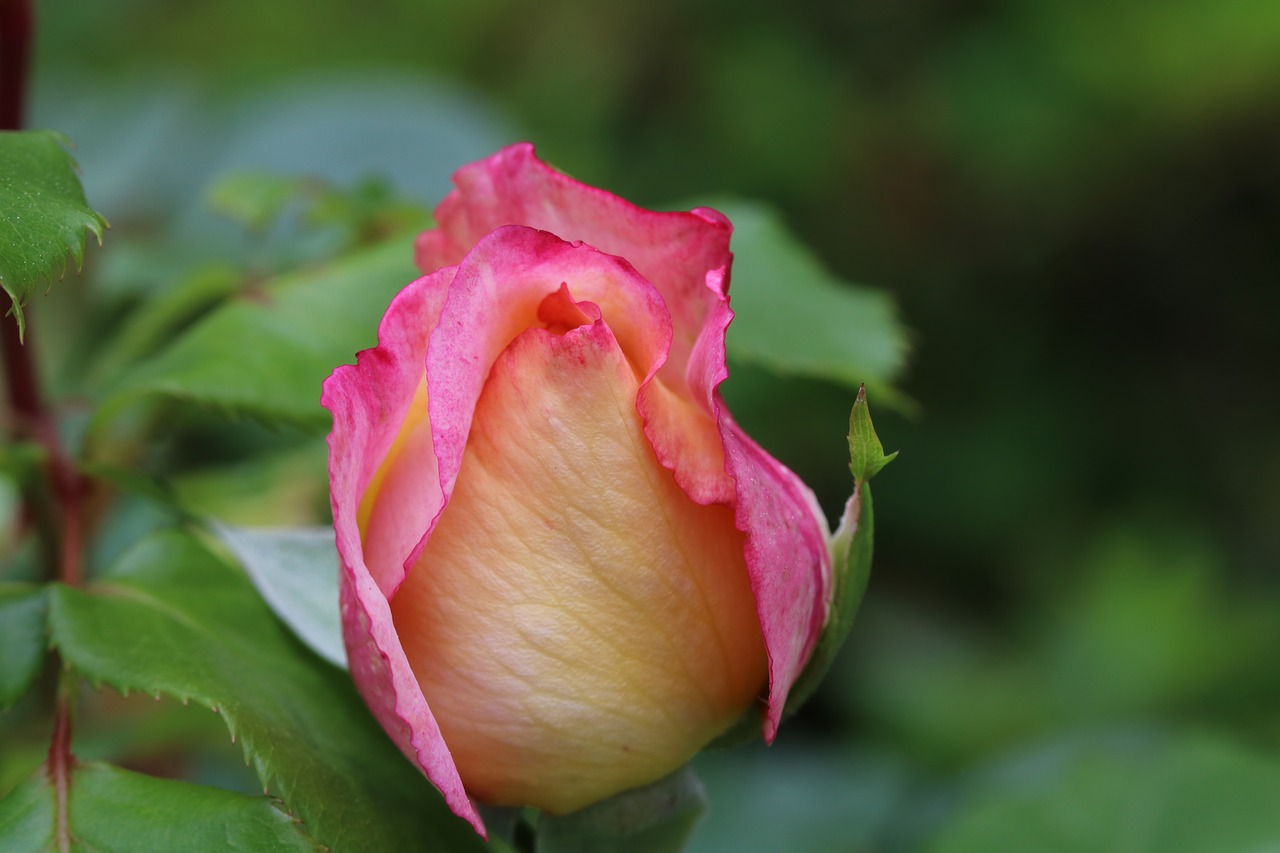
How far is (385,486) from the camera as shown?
46cm

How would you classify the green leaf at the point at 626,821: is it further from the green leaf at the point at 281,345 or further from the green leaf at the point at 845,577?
the green leaf at the point at 281,345

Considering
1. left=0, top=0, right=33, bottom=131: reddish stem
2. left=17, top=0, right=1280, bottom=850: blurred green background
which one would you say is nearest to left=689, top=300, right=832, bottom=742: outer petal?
left=0, top=0, right=33, bottom=131: reddish stem

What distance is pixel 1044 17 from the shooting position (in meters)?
1.99

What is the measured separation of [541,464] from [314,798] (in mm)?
154

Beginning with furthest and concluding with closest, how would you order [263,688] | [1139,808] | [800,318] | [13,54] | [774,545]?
1. [1139,808]
2. [800,318]
3. [13,54]
4. [263,688]
5. [774,545]

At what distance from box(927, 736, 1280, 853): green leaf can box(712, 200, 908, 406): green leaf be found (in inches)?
16.6

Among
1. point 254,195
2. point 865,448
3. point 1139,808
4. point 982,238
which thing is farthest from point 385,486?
point 982,238

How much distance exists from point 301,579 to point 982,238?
1724 millimetres

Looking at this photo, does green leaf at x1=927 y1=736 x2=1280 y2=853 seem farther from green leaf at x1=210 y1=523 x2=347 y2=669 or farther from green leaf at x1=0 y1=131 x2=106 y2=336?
green leaf at x1=0 y1=131 x2=106 y2=336

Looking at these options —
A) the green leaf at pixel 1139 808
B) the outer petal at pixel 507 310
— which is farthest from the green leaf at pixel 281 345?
the green leaf at pixel 1139 808

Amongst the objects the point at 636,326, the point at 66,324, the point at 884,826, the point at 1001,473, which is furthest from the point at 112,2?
the point at 636,326

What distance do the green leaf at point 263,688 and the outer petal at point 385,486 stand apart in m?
0.05

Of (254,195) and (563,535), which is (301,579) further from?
(254,195)

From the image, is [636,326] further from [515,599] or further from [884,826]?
[884,826]
